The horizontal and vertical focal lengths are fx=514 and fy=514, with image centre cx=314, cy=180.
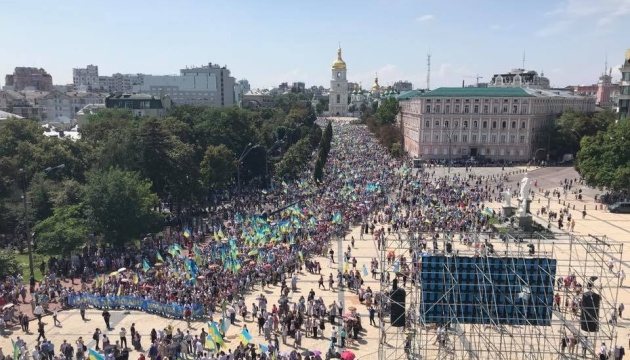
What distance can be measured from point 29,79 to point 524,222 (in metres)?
189

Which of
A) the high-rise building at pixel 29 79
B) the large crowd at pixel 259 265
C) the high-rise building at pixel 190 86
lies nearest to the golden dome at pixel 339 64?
the high-rise building at pixel 190 86

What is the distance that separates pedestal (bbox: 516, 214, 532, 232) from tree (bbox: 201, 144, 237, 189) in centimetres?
2530

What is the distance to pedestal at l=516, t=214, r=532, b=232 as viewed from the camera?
118 ft

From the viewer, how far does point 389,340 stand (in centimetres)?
2002

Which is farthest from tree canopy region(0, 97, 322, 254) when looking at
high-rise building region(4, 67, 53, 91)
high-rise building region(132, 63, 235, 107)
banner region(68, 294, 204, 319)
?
high-rise building region(4, 67, 53, 91)

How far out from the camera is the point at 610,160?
46.2m

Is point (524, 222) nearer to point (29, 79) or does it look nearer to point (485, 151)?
point (485, 151)

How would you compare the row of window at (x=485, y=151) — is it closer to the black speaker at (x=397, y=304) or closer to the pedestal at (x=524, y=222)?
the pedestal at (x=524, y=222)

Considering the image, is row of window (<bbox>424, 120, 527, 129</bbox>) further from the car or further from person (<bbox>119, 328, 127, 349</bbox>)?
person (<bbox>119, 328, 127, 349</bbox>)

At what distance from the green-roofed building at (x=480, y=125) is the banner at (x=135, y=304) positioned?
58954 millimetres

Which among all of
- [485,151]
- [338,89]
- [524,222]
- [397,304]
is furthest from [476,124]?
[338,89]

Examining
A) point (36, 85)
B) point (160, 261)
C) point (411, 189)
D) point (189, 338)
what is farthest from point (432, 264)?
point (36, 85)

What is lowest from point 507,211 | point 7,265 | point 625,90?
point 7,265

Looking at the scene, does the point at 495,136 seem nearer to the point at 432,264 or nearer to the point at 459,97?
the point at 459,97
